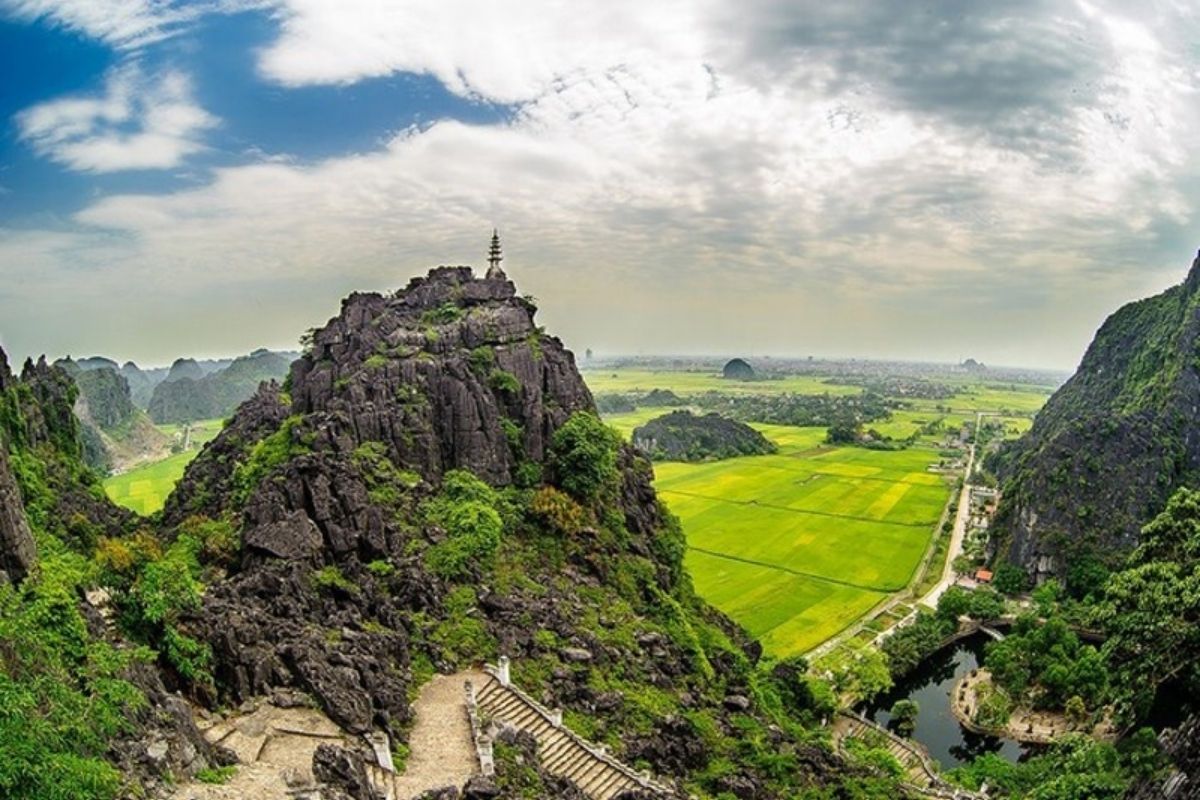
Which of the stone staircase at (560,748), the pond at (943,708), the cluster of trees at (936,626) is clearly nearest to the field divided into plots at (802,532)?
the cluster of trees at (936,626)

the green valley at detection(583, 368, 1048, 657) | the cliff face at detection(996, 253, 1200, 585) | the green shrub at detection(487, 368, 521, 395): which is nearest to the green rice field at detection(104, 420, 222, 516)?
the green valley at detection(583, 368, 1048, 657)

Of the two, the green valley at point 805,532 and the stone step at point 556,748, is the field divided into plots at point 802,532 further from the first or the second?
the stone step at point 556,748

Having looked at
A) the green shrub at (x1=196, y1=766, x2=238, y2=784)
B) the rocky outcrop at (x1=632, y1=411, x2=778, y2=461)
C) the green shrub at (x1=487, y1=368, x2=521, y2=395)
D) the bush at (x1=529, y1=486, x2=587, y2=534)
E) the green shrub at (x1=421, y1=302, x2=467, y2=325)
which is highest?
the green shrub at (x1=421, y1=302, x2=467, y2=325)

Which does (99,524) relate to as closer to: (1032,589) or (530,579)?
(530,579)

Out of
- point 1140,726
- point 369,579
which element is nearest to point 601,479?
point 369,579

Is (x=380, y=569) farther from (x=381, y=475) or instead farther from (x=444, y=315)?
(x=444, y=315)

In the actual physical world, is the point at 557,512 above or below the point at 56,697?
below

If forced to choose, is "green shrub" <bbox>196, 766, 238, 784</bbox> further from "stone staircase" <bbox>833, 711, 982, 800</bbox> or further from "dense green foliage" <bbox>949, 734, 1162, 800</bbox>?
"stone staircase" <bbox>833, 711, 982, 800</bbox>

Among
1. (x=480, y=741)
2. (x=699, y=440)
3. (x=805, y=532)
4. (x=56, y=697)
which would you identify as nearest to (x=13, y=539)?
(x=56, y=697)

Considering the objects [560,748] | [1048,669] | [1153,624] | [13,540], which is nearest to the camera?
[13,540]
